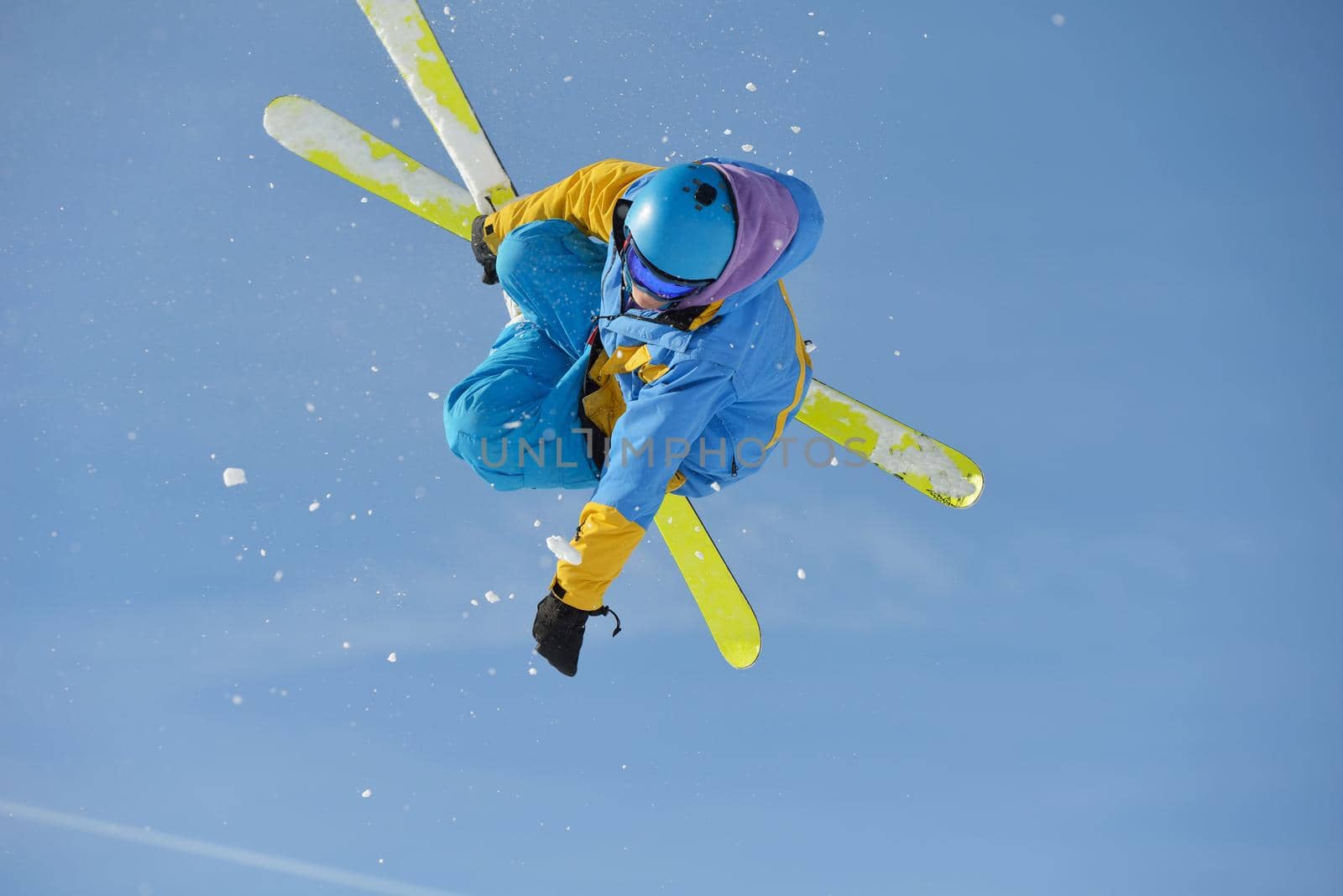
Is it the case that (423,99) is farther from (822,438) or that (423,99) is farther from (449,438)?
(822,438)

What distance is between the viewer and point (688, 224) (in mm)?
3043

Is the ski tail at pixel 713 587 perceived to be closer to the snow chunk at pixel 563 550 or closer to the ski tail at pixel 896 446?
the ski tail at pixel 896 446

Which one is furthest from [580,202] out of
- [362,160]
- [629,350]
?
[362,160]

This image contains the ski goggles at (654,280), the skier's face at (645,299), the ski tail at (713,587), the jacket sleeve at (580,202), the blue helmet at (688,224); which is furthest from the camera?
the ski tail at (713,587)

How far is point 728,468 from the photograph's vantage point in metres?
3.90

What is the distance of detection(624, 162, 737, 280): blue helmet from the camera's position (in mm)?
3051

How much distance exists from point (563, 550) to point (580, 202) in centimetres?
147

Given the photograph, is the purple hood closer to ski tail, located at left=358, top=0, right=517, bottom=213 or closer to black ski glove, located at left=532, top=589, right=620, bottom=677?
black ski glove, located at left=532, top=589, right=620, bottom=677

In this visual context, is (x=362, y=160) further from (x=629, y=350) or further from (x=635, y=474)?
(x=635, y=474)

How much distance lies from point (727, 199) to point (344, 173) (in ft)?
8.83

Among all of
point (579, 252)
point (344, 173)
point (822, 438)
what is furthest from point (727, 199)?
point (344, 173)

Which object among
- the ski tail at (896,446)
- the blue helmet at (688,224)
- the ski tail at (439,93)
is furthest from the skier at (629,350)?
the ski tail at (896,446)

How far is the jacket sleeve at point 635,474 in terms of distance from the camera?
326 centimetres

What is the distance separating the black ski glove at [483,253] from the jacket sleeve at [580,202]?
1.1 inches
